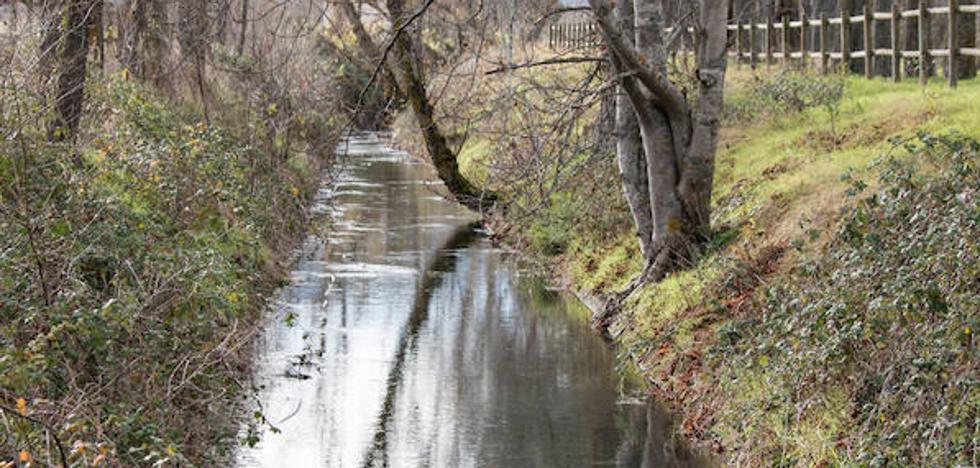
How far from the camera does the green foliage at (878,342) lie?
9.95m

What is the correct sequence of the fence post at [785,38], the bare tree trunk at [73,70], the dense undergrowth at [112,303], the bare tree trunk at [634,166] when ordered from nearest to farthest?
the dense undergrowth at [112,303], the bare tree trunk at [73,70], the bare tree trunk at [634,166], the fence post at [785,38]

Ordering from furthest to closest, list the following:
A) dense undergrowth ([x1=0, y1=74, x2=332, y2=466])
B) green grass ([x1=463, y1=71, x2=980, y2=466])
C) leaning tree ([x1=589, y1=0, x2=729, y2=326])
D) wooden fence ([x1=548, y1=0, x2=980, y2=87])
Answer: wooden fence ([x1=548, y1=0, x2=980, y2=87]) → leaning tree ([x1=589, y1=0, x2=729, y2=326]) → green grass ([x1=463, y1=71, x2=980, y2=466]) → dense undergrowth ([x1=0, y1=74, x2=332, y2=466])

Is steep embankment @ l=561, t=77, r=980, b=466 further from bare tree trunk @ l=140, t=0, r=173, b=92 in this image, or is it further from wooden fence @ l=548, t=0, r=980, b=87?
bare tree trunk @ l=140, t=0, r=173, b=92

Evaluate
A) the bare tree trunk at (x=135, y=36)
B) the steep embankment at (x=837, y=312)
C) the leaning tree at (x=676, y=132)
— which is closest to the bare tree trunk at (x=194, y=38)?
the bare tree trunk at (x=135, y=36)

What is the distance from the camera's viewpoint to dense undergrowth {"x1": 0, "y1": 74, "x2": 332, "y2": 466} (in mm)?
9234

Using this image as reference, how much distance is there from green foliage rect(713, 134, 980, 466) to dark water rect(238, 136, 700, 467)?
59.9 inches

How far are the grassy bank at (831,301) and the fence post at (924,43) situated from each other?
268cm

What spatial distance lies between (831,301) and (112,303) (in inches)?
222

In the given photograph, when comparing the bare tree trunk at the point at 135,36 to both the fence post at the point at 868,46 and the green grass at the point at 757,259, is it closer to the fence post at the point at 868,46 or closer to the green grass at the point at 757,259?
the green grass at the point at 757,259

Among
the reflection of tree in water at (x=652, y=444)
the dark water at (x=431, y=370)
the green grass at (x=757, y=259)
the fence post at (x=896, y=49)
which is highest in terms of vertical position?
the fence post at (x=896, y=49)

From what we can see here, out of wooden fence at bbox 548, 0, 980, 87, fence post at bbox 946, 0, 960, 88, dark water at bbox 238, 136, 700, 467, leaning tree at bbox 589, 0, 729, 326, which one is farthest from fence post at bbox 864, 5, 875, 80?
leaning tree at bbox 589, 0, 729, 326

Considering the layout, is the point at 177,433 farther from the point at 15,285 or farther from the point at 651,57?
the point at 651,57

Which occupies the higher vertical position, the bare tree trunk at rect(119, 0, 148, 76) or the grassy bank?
the bare tree trunk at rect(119, 0, 148, 76)

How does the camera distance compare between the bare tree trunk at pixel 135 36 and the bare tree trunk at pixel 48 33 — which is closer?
the bare tree trunk at pixel 48 33
